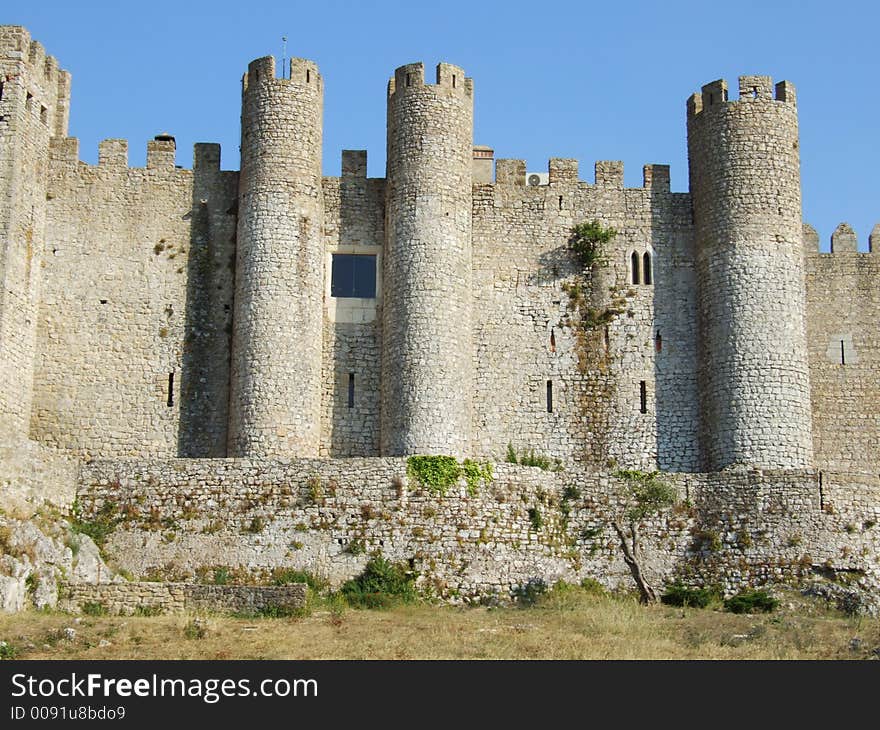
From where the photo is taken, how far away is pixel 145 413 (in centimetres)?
3959

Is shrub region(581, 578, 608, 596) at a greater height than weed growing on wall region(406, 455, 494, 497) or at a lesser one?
lesser

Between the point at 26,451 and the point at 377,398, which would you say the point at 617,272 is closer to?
the point at 377,398

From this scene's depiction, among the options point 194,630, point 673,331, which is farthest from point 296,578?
point 673,331

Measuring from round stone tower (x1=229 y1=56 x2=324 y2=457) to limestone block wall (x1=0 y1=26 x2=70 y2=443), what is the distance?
15.4 feet

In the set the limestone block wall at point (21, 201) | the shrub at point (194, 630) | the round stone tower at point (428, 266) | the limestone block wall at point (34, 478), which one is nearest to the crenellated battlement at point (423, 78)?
the round stone tower at point (428, 266)

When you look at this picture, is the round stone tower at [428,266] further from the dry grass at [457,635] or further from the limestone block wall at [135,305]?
the dry grass at [457,635]

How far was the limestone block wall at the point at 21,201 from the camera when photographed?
38.2 m

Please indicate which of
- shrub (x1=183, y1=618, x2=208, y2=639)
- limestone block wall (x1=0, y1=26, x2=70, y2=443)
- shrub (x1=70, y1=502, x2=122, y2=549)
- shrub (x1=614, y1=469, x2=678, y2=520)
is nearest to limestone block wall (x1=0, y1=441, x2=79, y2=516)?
shrub (x1=70, y1=502, x2=122, y2=549)

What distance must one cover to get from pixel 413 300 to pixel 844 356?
10950 mm

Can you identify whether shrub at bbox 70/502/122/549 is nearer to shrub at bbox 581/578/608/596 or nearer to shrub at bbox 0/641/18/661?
shrub at bbox 0/641/18/661

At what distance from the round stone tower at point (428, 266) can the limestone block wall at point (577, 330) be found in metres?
1.05

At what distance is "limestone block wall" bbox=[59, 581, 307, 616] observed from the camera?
3112cm

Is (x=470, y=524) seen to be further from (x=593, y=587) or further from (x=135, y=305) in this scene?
(x=135, y=305)
